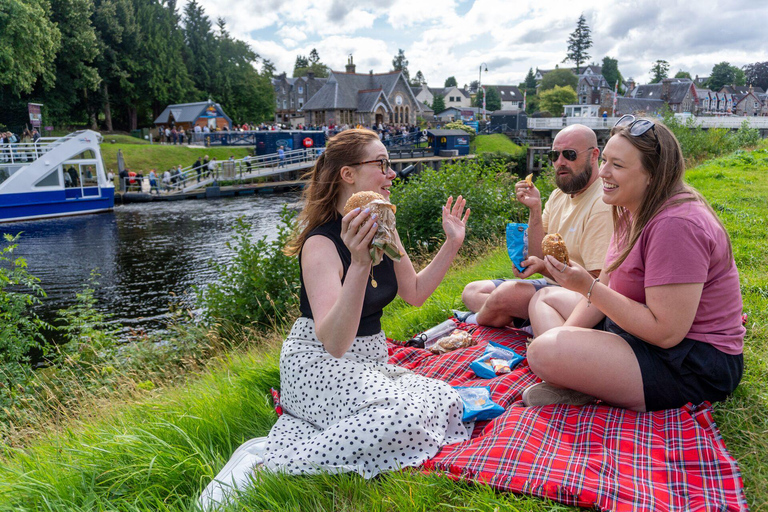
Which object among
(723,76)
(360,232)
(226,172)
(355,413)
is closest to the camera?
(360,232)

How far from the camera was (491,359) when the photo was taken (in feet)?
11.6

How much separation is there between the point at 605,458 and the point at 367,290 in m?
1.32

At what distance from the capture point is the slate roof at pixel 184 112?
40438 millimetres

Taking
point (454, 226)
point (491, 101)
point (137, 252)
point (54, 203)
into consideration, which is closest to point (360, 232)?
point (454, 226)

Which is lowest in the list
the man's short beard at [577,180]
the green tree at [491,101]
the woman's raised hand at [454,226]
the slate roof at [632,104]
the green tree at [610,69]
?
the woman's raised hand at [454,226]

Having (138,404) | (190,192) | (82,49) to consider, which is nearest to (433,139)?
(190,192)

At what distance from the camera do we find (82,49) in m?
35.5

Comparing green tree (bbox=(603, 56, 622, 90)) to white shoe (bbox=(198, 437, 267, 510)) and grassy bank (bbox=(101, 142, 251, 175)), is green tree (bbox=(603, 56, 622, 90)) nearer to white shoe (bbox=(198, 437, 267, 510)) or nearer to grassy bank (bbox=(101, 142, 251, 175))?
grassy bank (bbox=(101, 142, 251, 175))

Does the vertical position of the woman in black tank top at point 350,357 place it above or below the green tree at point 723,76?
below

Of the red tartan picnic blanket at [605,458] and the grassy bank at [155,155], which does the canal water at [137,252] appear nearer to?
the red tartan picnic blanket at [605,458]

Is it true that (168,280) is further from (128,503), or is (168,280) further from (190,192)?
(190,192)

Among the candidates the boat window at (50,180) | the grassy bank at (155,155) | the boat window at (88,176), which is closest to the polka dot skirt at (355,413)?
the boat window at (50,180)

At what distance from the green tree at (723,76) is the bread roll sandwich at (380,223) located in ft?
339

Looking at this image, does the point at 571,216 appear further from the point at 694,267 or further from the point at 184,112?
the point at 184,112
